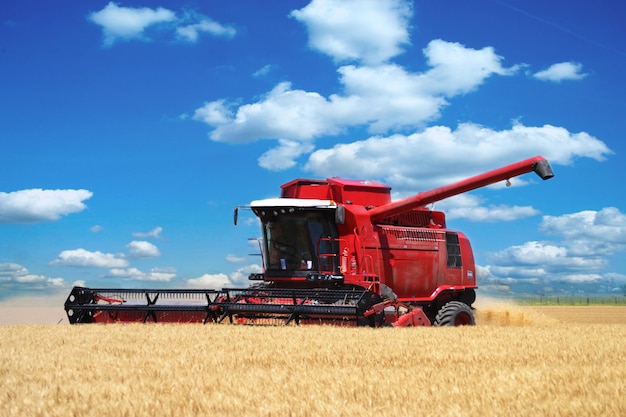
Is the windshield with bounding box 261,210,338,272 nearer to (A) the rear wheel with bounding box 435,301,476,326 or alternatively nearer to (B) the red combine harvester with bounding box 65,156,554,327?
(B) the red combine harvester with bounding box 65,156,554,327

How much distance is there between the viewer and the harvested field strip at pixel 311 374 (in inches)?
Result: 206

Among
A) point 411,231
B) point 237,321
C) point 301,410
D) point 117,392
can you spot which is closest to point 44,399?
point 117,392

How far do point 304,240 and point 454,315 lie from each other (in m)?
3.41

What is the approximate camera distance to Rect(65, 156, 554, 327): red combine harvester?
13.5m

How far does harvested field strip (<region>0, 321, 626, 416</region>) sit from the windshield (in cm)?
326

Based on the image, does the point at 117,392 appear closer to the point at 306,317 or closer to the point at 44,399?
the point at 44,399

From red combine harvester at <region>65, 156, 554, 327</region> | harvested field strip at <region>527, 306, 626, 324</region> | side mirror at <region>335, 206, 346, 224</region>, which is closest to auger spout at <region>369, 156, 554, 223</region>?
red combine harvester at <region>65, 156, 554, 327</region>

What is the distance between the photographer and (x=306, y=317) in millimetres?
12695

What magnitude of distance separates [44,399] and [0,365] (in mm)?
2489

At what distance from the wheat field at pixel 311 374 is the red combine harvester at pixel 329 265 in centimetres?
217

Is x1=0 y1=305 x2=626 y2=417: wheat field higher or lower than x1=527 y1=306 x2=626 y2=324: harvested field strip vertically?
higher

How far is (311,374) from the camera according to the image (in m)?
6.63

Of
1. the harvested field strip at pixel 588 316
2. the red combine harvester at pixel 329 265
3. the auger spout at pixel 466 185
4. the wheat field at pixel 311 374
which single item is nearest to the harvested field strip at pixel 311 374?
the wheat field at pixel 311 374

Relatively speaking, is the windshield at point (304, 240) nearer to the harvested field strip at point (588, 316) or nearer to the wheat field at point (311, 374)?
the wheat field at point (311, 374)
